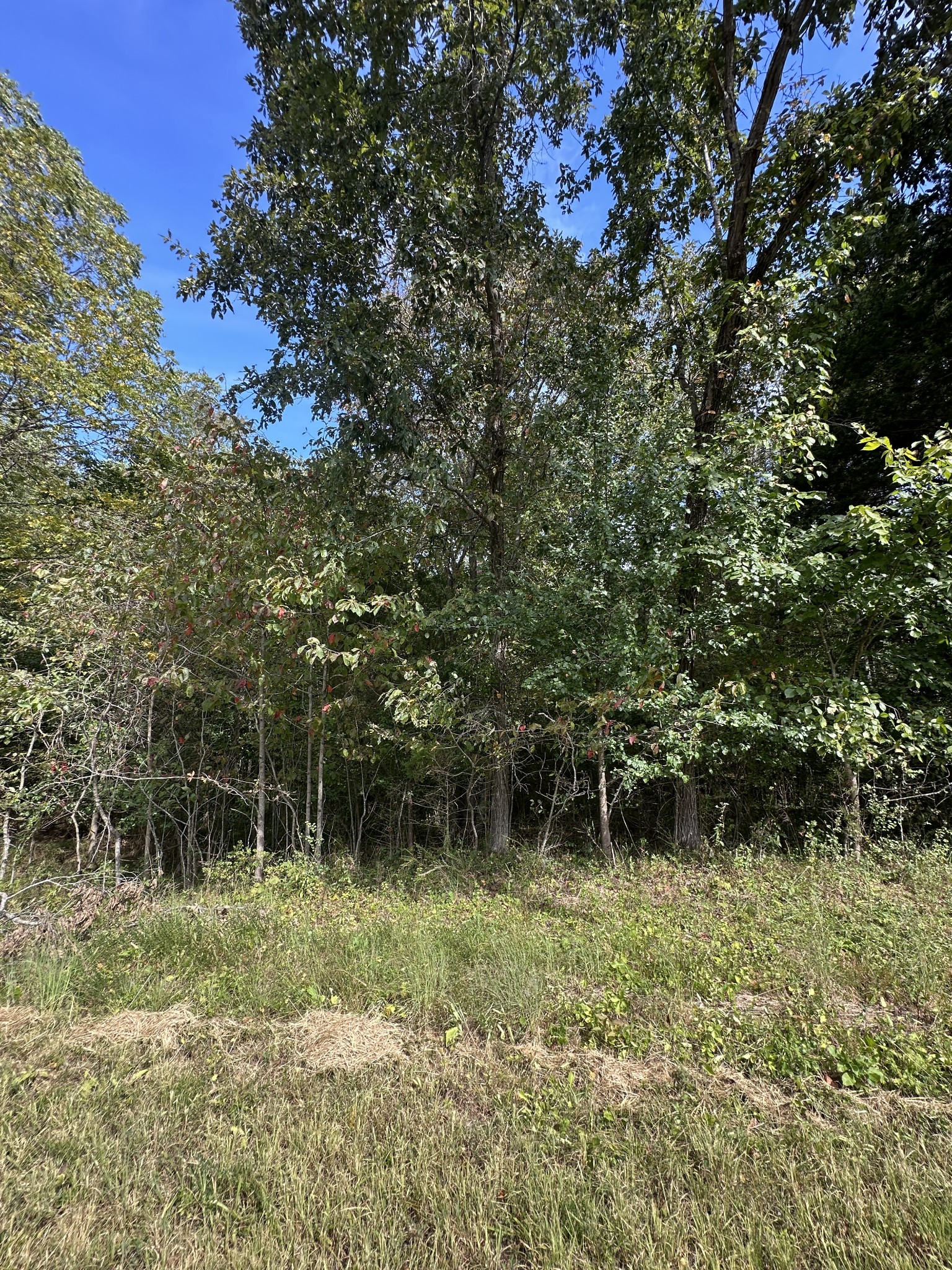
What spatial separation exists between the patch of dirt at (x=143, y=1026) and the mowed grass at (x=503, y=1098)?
78mm

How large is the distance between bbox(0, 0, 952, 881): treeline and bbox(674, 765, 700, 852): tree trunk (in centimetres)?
4

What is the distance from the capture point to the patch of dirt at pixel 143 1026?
305 cm

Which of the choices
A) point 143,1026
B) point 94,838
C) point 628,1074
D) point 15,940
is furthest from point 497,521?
point 94,838

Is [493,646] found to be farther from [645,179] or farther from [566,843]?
[645,179]

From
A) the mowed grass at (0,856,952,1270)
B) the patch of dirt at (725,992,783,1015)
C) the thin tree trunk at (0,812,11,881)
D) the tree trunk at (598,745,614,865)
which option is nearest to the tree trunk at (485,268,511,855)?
the tree trunk at (598,745,614,865)

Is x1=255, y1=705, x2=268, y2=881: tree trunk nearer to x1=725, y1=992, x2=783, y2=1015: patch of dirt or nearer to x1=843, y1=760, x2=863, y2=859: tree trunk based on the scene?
x1=725, y1=992, x2=783, y2=1015: patch of dirt

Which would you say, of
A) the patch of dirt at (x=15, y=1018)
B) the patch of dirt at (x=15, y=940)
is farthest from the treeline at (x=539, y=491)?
the patch of dirt at (x=15, y=1018)

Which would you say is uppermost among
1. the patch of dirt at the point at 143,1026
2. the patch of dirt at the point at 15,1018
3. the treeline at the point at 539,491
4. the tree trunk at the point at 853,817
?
the treeline at the point at 539,491

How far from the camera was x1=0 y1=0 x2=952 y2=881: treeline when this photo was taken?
521 cm

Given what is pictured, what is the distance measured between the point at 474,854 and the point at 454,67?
8550mm

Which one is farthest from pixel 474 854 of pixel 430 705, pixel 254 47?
pixel 254 47

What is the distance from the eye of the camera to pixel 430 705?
5359 mm

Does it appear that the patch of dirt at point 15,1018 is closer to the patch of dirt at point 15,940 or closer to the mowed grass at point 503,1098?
the mowed grass at point 503,1098

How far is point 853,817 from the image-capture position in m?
5.82
